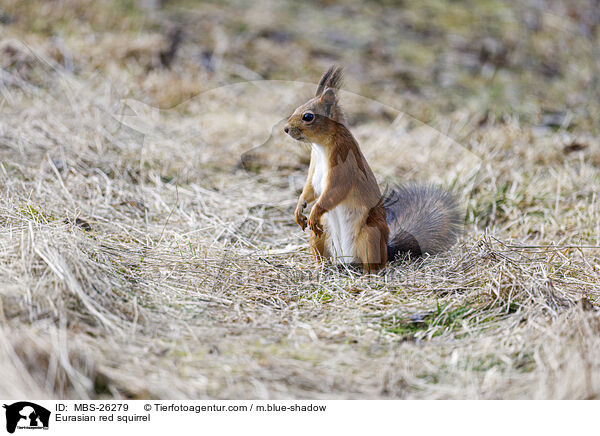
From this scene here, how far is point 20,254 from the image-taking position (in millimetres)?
2152

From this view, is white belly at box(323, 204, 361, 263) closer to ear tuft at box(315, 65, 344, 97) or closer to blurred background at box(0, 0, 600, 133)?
ear tuft at box(315, 65, 344, 97)

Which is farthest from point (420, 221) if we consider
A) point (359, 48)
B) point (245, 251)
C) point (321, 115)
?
point (359, 48)

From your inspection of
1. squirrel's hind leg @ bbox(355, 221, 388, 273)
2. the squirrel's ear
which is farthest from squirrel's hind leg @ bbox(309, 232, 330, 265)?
the squirrel's ear

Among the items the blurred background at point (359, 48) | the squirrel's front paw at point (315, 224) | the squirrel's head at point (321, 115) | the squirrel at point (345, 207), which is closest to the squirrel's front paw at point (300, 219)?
the squirrel at point (345, 207)

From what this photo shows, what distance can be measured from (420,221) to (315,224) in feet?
1.82

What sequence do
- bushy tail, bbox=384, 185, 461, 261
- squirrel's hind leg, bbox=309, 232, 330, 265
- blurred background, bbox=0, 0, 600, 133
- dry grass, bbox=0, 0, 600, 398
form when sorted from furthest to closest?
blurred background, bbox=0, 0, 600, 133
bushy tail, bbox=384, 185, 461, 261
squirrel's hind leg, bbox=309, 232, 330, 265
dry grass, bbox=0, 0, 600, 398

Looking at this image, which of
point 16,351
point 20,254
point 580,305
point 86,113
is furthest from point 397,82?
point 16,351

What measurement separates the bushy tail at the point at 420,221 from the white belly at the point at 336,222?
250 mm

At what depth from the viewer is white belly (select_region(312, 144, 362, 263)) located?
2451 millimetres

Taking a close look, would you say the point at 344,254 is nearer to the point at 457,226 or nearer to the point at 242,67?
the point at 457,226

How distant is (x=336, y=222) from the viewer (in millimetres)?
2504

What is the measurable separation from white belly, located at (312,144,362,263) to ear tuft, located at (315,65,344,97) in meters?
0.26

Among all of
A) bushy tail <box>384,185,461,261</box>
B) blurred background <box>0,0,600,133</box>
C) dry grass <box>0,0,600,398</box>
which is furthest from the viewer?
blurred background <box>0,0,600,133</box>
